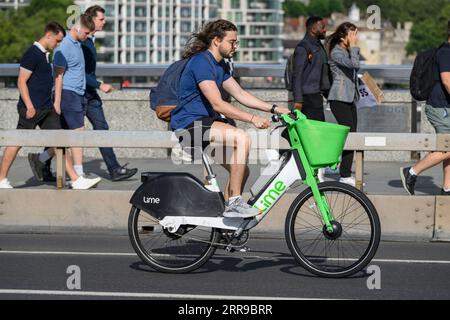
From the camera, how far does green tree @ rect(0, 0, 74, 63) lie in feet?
553

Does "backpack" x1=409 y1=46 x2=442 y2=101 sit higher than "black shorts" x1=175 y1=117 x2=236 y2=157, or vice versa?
"backpack" x1=409 y1=46 x2=442 y2=101

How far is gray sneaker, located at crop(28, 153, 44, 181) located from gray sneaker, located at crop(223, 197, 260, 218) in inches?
211

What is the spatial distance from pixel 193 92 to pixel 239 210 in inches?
36.5

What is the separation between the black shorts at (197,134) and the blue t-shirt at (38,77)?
4.14m

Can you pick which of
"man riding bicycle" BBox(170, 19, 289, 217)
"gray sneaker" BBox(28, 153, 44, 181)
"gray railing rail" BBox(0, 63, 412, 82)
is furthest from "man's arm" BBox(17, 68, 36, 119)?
"gray railing rail" BBox(0, 63, 412, 82)

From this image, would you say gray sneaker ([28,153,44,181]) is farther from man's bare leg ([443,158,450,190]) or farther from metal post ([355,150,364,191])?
man's bare leg ([443,158,450,190])

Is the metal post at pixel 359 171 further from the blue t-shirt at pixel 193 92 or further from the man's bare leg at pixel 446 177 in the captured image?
the blue t-shirt at pixel 193 92

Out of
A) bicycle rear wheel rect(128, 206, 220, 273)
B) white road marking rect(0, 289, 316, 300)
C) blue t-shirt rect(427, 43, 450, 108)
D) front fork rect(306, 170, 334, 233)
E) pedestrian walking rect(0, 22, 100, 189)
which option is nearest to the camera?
white road marking rect(0, 289, 316, 300)

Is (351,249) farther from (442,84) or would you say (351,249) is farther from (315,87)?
(315,87)

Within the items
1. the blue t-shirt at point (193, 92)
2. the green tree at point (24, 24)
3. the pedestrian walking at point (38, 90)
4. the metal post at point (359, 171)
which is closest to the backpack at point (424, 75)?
the metal post at point (359, 171)

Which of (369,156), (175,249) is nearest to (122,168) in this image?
(369,156)

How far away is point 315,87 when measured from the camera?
44.5 ft

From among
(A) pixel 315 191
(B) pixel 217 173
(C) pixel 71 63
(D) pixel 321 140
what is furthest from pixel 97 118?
(D) pixel 321 140

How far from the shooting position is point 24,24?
18125 cm
